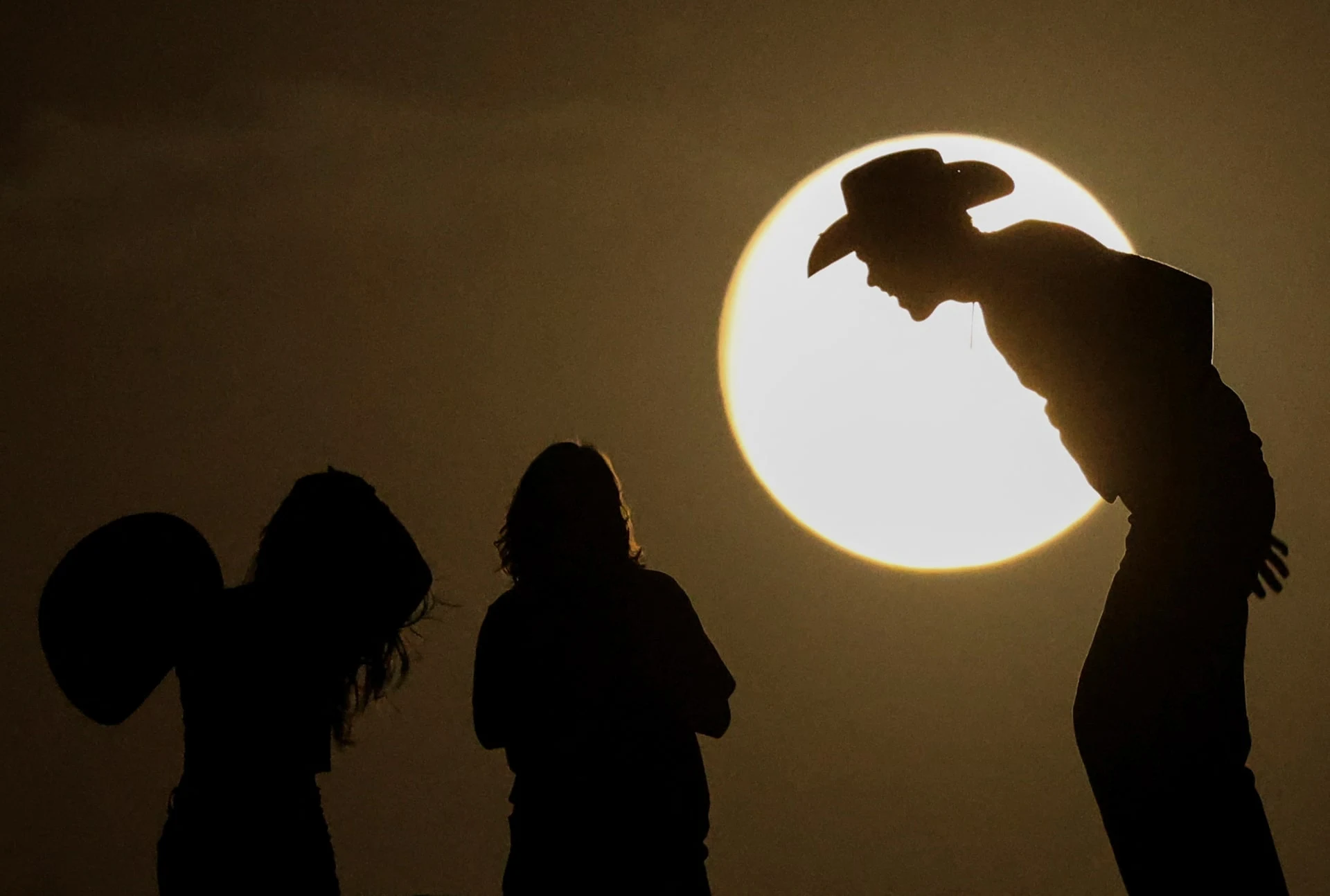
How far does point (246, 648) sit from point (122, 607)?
230mm

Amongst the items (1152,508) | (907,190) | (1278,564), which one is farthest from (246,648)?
(1278,564)

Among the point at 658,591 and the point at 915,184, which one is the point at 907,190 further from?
the point at 658,591

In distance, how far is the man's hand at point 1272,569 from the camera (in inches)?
78.8

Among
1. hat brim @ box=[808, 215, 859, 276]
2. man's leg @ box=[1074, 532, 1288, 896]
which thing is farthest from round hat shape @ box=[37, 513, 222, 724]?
man's leg @ box=[1074, 532, 1288, 896]

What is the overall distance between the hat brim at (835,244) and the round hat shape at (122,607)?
50.4 inches

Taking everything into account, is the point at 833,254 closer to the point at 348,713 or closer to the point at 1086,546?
the point at 348,713

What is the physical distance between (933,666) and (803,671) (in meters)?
0.96

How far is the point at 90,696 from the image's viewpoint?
217 cm

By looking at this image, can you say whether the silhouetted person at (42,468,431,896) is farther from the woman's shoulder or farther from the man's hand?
the man's hand

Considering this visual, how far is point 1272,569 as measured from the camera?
2.17 metres

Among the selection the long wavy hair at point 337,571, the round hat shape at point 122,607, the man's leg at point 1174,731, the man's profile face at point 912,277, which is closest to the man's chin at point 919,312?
the man's profile face at point 912,277

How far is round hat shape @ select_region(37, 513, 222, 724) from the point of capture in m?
2.18

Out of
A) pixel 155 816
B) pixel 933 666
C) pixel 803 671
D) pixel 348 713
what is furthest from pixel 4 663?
pixel 348 713

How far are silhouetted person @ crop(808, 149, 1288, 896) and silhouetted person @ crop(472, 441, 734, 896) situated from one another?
2.65 ft
